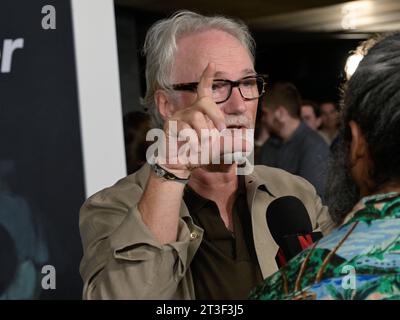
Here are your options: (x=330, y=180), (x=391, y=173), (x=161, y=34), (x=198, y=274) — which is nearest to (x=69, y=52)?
(x=161, y=34)

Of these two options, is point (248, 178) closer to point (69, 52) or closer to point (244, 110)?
point (244, 110)

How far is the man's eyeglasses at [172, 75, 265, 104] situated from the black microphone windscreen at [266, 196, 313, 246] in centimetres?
31

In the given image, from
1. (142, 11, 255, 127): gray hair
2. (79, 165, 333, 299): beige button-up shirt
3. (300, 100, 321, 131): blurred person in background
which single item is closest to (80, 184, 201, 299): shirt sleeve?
(79, 165, 333, 299): beige button-up shirt

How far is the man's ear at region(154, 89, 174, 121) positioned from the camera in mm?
1887

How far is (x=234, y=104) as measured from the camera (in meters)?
1.78

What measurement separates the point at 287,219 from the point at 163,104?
1.59 feet

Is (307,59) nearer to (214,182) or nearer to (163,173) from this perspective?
(214,182)

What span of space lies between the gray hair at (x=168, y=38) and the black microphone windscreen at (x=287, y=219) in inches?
17.5

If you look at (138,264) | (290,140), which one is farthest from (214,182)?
(290,140)

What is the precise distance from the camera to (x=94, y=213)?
167 cm

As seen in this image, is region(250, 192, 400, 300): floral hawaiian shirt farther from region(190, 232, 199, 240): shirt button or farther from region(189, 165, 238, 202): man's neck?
region(189, 165, 238, 202): man's neck

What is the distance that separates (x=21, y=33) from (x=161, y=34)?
733 millimetres

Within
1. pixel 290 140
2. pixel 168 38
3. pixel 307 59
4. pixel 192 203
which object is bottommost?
pixel 290 140

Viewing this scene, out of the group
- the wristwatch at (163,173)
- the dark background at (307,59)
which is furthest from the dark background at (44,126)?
the dark background at (307,59)
